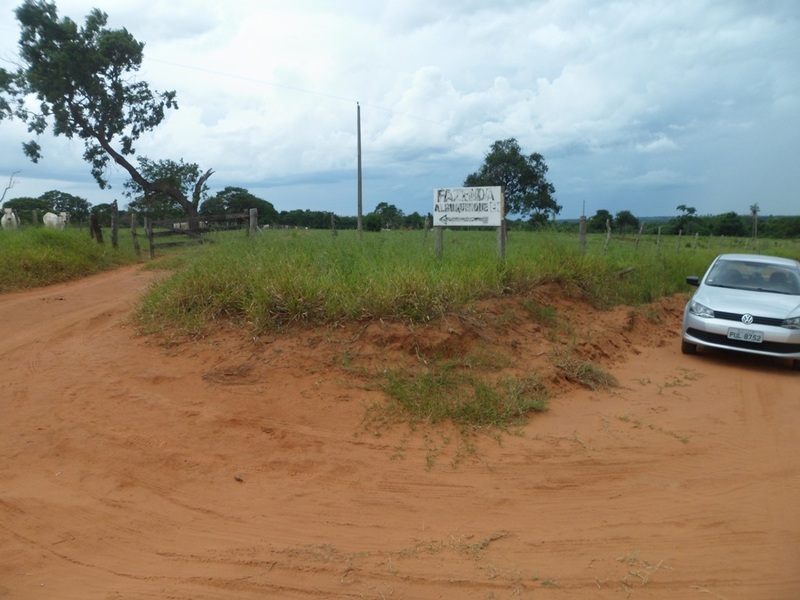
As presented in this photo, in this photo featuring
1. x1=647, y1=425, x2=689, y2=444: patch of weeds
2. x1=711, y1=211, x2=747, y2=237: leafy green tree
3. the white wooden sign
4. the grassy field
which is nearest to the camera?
A: x1=647, y1=425, x2=689, y2=444: patch of weeds

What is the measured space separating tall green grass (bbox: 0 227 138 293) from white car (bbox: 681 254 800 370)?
40.8 ft

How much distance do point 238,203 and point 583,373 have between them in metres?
36.9

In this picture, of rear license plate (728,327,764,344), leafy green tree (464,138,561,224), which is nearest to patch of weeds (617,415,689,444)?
rear license plate (728,327,764,344)

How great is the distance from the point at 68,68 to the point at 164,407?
22556 millimetres

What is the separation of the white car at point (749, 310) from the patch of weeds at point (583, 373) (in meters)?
2.12

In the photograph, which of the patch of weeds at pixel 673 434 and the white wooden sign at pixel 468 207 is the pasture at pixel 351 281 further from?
the patch of weeds at pixel 673 434

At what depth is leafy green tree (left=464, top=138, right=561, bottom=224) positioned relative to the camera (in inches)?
1183

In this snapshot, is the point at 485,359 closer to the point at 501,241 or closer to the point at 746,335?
the point at 501,241

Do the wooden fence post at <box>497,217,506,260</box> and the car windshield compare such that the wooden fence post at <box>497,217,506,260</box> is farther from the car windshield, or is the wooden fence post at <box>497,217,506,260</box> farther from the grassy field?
the car windshield

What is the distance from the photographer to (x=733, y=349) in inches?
323

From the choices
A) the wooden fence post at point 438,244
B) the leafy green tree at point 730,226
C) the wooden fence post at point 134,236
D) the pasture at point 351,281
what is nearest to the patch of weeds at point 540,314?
the pasture at point 351,281

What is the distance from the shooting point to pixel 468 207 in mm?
9836

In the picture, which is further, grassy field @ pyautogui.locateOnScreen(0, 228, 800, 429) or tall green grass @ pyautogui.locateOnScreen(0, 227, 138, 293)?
tall green grass @ pyautogui.locateOnScreen(0, 227, 138, 293)

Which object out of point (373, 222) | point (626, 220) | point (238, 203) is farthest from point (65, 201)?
point (626, 220)
